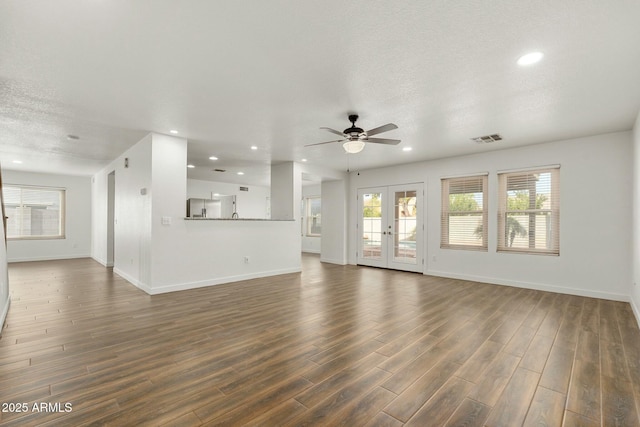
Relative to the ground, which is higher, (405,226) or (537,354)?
(405,226)

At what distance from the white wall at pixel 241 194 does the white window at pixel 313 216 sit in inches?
67.3

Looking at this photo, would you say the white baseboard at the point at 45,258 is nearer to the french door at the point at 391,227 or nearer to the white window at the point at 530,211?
the french door at the point at 391,227

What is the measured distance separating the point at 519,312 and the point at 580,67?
2.99 meters

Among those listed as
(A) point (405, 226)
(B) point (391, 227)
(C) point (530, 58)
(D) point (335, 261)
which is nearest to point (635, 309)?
(C) point (530, 58)

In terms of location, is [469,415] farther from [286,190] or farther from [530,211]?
[286,190]

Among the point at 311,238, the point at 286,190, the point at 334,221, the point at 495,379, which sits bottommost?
the point at 495,379

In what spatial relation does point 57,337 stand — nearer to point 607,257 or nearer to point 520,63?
point 520,63

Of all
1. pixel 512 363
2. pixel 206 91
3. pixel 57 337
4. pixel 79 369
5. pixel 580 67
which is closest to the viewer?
pixel 79 369

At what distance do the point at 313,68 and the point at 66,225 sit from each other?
10.2 m

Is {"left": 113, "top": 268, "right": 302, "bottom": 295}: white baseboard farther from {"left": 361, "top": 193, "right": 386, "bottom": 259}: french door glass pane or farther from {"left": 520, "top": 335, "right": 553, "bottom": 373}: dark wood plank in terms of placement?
{"left": 520, "top": 335, "right": 553, "bottom": 373}: dark wood plank

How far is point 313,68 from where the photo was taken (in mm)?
2758

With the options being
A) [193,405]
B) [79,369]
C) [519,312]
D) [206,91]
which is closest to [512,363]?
[519,312]

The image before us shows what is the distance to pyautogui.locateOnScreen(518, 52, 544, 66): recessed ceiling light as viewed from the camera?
8.20 ft

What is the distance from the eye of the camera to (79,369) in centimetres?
236
